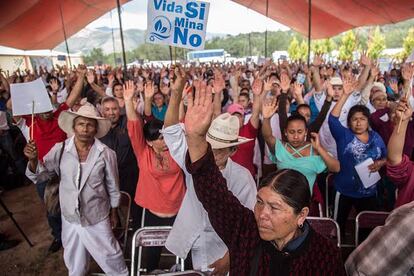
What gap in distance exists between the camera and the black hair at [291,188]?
4.59ft

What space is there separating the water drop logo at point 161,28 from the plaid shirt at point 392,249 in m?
3.41

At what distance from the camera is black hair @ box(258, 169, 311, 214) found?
4.59 feet

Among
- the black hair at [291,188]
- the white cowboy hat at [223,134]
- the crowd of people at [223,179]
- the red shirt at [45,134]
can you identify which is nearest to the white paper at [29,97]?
the crowd of people at [223,179]

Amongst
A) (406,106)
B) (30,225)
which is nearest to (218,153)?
(406,106)

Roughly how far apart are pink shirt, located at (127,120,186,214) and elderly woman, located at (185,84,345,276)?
1471mm

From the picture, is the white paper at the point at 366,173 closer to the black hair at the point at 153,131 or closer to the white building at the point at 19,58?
the black hair at the point at 153,131

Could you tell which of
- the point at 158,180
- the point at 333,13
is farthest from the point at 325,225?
the point at 333,13

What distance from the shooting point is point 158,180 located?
2.95 metres

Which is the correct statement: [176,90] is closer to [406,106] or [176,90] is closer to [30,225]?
[406,106]

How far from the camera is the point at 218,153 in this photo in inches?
83.7

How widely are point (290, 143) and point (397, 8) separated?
1057 centimetres

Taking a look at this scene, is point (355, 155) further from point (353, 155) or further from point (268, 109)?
point (268, 109)

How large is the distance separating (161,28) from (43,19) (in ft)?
39.7

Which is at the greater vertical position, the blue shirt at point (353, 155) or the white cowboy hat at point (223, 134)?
the white cowboy hat at point (223, 134)
